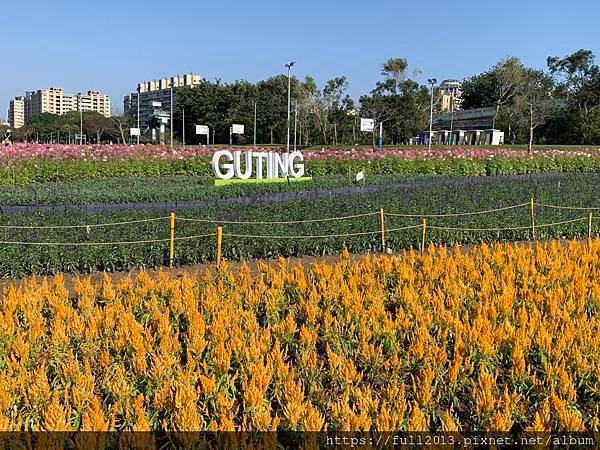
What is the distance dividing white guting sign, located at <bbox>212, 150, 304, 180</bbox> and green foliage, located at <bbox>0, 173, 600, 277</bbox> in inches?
210

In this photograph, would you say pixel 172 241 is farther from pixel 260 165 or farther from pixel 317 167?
pixel 317 167

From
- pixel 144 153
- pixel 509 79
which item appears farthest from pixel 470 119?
pixel 144 153

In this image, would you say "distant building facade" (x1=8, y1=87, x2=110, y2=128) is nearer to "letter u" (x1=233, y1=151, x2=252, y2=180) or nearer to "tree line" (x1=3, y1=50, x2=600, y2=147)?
"tree line" (x1=3, y1=50, x2=600, y2=147)

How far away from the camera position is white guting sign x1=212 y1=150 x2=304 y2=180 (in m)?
18.5

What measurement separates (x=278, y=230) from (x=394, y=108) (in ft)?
132

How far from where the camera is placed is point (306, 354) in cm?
468

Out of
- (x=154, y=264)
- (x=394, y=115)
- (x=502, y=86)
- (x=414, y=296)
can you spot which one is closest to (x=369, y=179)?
(x=154, y=264)

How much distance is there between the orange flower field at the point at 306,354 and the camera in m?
3.84

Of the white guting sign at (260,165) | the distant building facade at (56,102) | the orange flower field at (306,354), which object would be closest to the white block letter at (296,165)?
the white guting sign at (260,165)

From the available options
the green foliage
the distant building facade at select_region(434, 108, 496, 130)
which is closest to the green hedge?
the green foliage

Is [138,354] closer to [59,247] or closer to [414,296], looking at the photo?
[414,296]

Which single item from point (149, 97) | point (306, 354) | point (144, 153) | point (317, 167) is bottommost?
point (306, 354)

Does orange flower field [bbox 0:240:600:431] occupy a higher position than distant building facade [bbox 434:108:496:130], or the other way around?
distant building facade [bbox 434:108:496:130]

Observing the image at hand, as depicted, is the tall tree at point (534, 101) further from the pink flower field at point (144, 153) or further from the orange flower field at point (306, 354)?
the orange flower field at point (306, 354)
